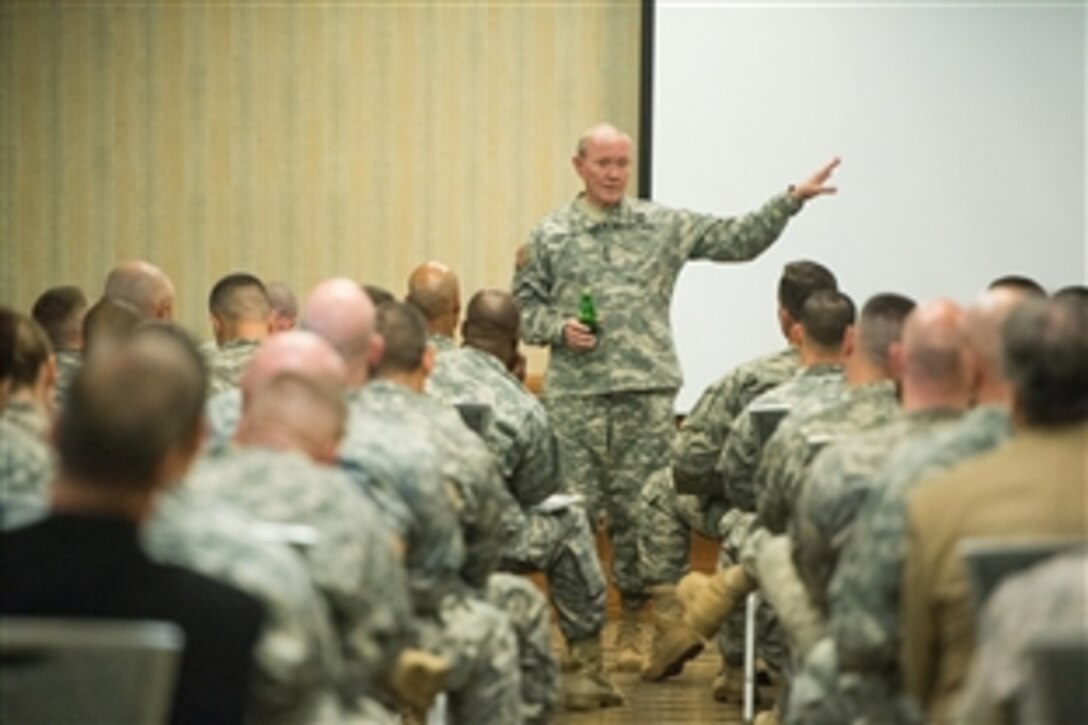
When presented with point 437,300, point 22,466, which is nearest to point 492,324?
point 437,300

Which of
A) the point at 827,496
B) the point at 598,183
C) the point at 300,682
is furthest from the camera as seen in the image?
the point at 598,183

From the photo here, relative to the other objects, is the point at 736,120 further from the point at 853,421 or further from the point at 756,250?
the point at 853,421

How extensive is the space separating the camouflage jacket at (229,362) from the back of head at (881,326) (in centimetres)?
189

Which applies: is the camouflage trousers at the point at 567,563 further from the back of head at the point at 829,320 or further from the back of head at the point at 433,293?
the back of head at the point at 829,320

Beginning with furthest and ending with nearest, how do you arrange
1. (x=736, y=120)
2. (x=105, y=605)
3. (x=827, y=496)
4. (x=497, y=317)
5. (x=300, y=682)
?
(x=736, y=120), (x=497, y=317), (x=827, y=496), (x=300, y=682), (x=105, y=605)

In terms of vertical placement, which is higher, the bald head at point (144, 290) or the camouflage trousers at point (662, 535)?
the bald head at point (144, 290)

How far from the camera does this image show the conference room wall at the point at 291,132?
1059 cm

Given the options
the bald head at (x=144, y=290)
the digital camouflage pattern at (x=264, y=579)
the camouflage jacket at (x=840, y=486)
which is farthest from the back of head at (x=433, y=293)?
the digital camouflage pattern at (x=264, y=579)

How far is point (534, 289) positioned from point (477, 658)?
3.51 meters

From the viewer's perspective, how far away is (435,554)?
493 cm

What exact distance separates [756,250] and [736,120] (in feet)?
5.72

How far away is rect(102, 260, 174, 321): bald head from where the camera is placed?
24.2 ft

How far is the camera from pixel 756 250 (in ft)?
27.6

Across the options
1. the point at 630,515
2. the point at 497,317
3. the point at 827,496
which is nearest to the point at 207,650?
the point at 827,496
